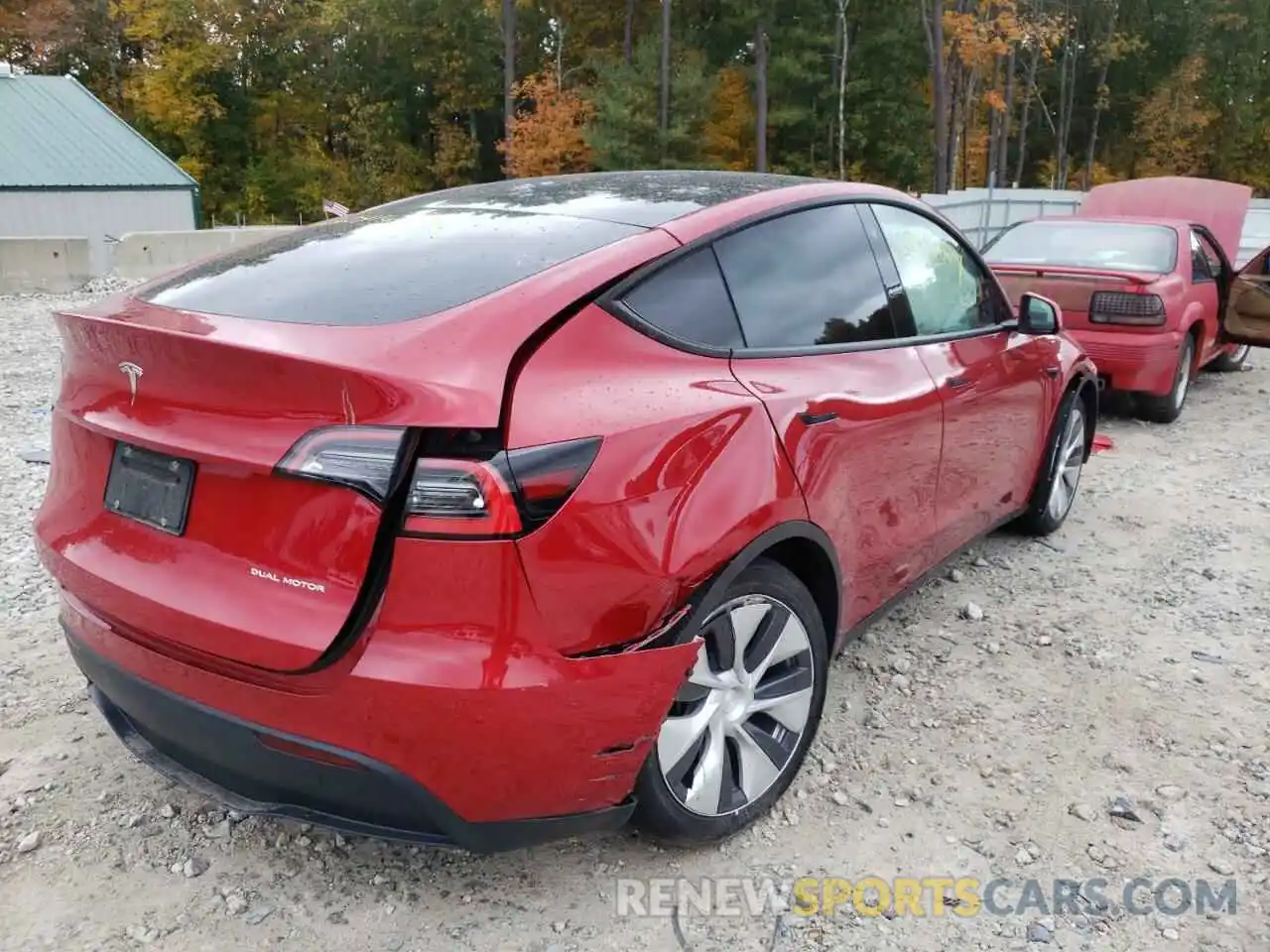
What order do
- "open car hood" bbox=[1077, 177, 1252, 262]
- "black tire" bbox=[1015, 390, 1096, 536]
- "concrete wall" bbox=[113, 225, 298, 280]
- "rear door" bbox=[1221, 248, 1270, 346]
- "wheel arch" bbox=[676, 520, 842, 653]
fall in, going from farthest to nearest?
1. "concrete wall" bbox=[113, 225, 298, 280]
2. "open car hood" bbox=[1077, 177, 1252, 262]
3. "rear door" bbox=[1221, 248, 1270, 346]
4. "black tire" bbox=[1015, 390, 1096, 536]
5. "wheel arch" bbox=[676, 520, 842, 653]

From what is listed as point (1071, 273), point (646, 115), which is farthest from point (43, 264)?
point (646, 115)

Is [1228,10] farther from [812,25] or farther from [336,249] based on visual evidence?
[336,249]

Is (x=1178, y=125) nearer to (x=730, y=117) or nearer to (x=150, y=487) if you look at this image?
(x=730, y=117)

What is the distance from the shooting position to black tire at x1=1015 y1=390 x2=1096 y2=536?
4676 millimetres

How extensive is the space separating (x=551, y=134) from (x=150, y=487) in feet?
133

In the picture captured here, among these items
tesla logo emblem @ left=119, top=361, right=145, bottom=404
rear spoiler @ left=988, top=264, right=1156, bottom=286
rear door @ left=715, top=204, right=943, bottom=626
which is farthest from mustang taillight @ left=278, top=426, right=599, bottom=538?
rear spoiler @ left=988, top=264, right=1156, bottom=286

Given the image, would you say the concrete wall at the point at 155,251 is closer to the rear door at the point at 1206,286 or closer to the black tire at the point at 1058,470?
the rear door at the point at 1206,286

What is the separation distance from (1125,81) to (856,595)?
185 ft

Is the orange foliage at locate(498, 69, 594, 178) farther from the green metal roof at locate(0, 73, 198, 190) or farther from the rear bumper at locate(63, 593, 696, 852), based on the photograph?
the rear bumper at locate(63, 593, 696, 852)

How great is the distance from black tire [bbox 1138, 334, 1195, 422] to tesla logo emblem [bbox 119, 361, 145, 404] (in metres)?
6.94

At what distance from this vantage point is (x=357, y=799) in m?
2.04

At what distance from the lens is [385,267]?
241cm

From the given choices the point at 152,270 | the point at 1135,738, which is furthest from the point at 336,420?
the point at 152,270

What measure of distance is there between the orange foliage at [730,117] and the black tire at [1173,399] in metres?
33.6
